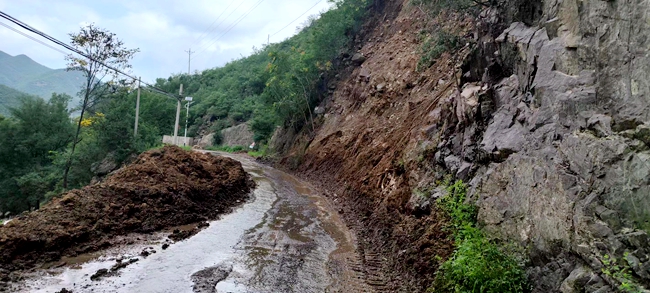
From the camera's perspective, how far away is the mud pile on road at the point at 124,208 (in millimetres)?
7004

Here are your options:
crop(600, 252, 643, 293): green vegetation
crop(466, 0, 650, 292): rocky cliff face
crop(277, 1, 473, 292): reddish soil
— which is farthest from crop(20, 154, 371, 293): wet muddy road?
crop(600, 252, 643, 293): green vegetation

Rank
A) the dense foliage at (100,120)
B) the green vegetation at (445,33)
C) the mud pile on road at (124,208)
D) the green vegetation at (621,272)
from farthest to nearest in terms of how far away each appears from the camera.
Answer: the dense foliage at (100,120) → the green vegetation at (445,33) → the mud pile on road at (124,208) → the green vegetation at (621,272)

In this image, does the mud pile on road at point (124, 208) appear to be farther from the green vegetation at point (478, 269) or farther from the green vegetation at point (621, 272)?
the green vegetation at point (621, 272)

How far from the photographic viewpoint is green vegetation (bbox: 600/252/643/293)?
3.49 metres

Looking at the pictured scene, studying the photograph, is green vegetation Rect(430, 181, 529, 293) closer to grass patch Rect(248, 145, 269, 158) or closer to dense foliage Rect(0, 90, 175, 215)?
dense foliage Rect(0, 90, 175, 215)

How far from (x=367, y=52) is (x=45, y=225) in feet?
72.4

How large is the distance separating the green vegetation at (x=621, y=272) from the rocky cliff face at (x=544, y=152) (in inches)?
1.9

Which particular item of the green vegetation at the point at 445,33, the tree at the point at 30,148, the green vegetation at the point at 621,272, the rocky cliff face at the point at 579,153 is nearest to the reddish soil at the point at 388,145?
the green vegetation at the point at 445,33

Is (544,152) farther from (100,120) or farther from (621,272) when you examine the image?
(100,120)

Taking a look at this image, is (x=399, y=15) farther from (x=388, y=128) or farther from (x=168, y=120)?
(x=168, y=120)

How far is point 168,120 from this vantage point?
54969 millimetres

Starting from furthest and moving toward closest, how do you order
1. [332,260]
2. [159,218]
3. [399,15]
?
[399,15]
[159,218]
[332,260]

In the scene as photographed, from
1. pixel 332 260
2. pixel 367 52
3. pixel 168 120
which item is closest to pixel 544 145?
pixel 332 260

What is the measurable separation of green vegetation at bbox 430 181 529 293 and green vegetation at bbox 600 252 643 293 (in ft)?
3.87
